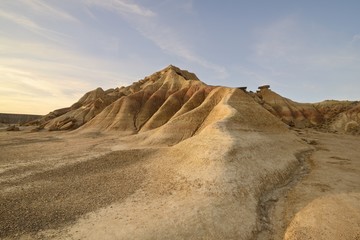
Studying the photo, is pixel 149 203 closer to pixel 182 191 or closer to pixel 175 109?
pixel 182 191

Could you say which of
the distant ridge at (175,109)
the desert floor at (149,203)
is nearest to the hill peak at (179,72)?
the distant ridge at (175,109)

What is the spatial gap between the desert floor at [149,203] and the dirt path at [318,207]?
5cm

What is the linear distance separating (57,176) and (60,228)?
9.60 m

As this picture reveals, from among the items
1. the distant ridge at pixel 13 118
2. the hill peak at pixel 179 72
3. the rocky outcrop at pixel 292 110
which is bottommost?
the distant ridge at pixel 13 118

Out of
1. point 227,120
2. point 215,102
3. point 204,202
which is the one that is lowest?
point 204,202

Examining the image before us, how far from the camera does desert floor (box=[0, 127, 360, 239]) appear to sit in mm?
14430

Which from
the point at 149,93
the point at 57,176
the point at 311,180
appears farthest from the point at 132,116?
the point at 311,180

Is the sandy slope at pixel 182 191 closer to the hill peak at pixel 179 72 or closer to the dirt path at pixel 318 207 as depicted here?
the dirt path at pixel 318 207

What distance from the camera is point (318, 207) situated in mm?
17625

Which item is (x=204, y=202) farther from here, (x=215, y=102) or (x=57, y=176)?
(x=215, y=102)

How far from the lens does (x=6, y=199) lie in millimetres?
17703

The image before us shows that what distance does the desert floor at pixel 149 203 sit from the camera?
47.3 ft

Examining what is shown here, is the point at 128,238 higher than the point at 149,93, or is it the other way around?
the point at 149,93

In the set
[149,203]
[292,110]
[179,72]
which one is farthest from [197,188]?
[179,72]
